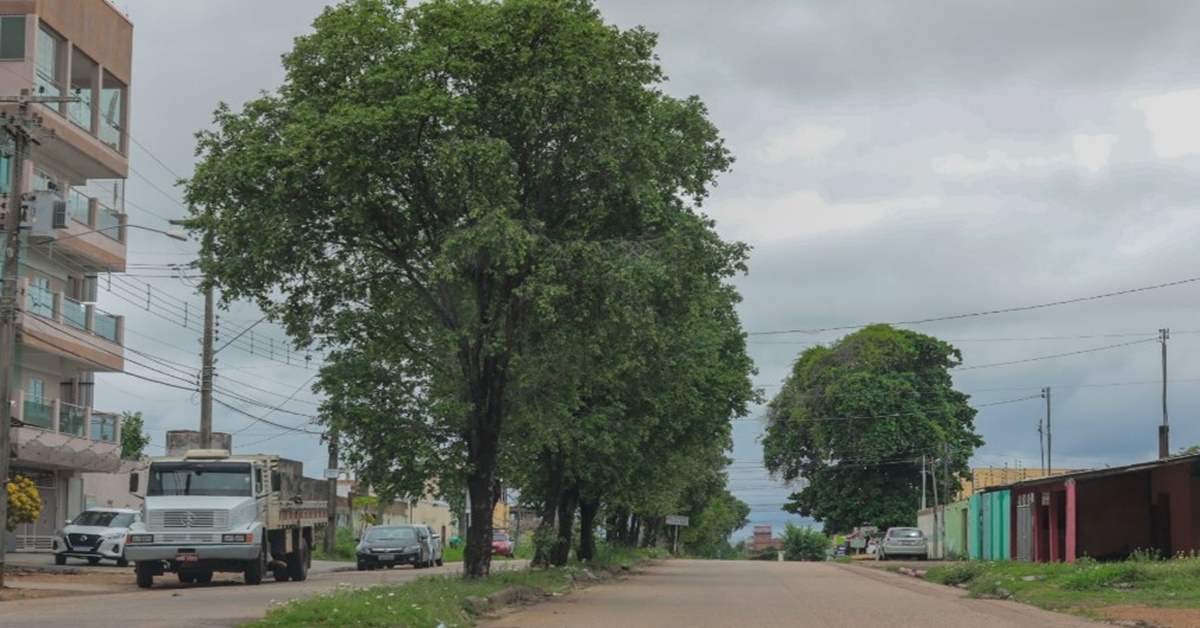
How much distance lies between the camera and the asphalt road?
19844 mm

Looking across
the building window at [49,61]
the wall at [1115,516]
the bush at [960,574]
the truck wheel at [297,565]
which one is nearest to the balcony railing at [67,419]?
the building window at [49,61]

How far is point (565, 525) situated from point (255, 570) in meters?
11.9

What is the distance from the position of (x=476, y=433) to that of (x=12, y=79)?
21383mm

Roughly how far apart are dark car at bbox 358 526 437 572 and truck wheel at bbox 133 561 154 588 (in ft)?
56.8

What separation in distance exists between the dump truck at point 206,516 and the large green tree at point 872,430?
52308 mm

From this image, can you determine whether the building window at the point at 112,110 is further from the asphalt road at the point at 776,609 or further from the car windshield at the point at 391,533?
the asphalt road at the point at 776,609

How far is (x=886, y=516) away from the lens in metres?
83.4

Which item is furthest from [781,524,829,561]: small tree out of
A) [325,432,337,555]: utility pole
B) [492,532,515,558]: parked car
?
[325,432,337,555]: utility pole

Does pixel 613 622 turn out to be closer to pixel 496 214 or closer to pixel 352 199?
pixel 496 214

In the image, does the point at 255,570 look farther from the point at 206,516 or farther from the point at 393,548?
the point at 393,548

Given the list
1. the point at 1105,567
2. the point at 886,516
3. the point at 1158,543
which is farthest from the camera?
the point at 886,516

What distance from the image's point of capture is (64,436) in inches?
1751

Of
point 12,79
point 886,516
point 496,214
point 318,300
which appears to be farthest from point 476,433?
point 886,516

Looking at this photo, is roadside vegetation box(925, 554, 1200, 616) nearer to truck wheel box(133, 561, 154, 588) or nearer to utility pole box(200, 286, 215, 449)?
truck wheel box(133, 561, 154, 588)
